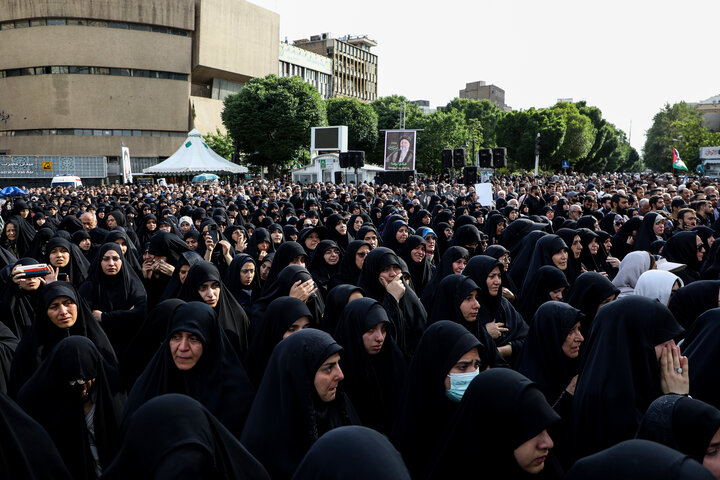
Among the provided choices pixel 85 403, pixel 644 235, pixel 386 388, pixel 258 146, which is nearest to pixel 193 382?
pixel 85 403

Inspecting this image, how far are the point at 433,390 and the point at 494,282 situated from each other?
66.1 inches

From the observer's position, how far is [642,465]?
152cm

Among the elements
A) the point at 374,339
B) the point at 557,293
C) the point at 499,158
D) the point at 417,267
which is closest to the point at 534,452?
the point at 374,339

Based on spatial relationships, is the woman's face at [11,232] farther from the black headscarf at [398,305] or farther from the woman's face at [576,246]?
the woman's face at [576,246]

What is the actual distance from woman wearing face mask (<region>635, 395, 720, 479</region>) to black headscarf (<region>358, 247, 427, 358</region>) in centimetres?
221

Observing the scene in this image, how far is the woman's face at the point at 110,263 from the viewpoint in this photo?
5.16m

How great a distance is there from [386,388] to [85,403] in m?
1.62

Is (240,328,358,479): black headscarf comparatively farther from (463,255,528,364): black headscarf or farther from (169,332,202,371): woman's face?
(463,255,528,364): black headscarf

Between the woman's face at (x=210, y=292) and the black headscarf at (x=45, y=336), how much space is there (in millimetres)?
712

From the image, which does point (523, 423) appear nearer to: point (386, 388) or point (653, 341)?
point (653, 341)

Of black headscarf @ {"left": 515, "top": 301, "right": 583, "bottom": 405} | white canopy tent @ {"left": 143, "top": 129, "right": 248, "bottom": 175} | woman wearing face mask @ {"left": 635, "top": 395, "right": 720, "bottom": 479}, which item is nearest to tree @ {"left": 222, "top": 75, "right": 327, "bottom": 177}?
white canopy tent @ {"left": 143, "top": 129, "right": 248, "bottom": 175}

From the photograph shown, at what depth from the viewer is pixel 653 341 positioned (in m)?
2.59

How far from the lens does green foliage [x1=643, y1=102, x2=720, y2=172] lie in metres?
52.1

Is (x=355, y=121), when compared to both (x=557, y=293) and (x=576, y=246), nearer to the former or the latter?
(x=576, y=246)
